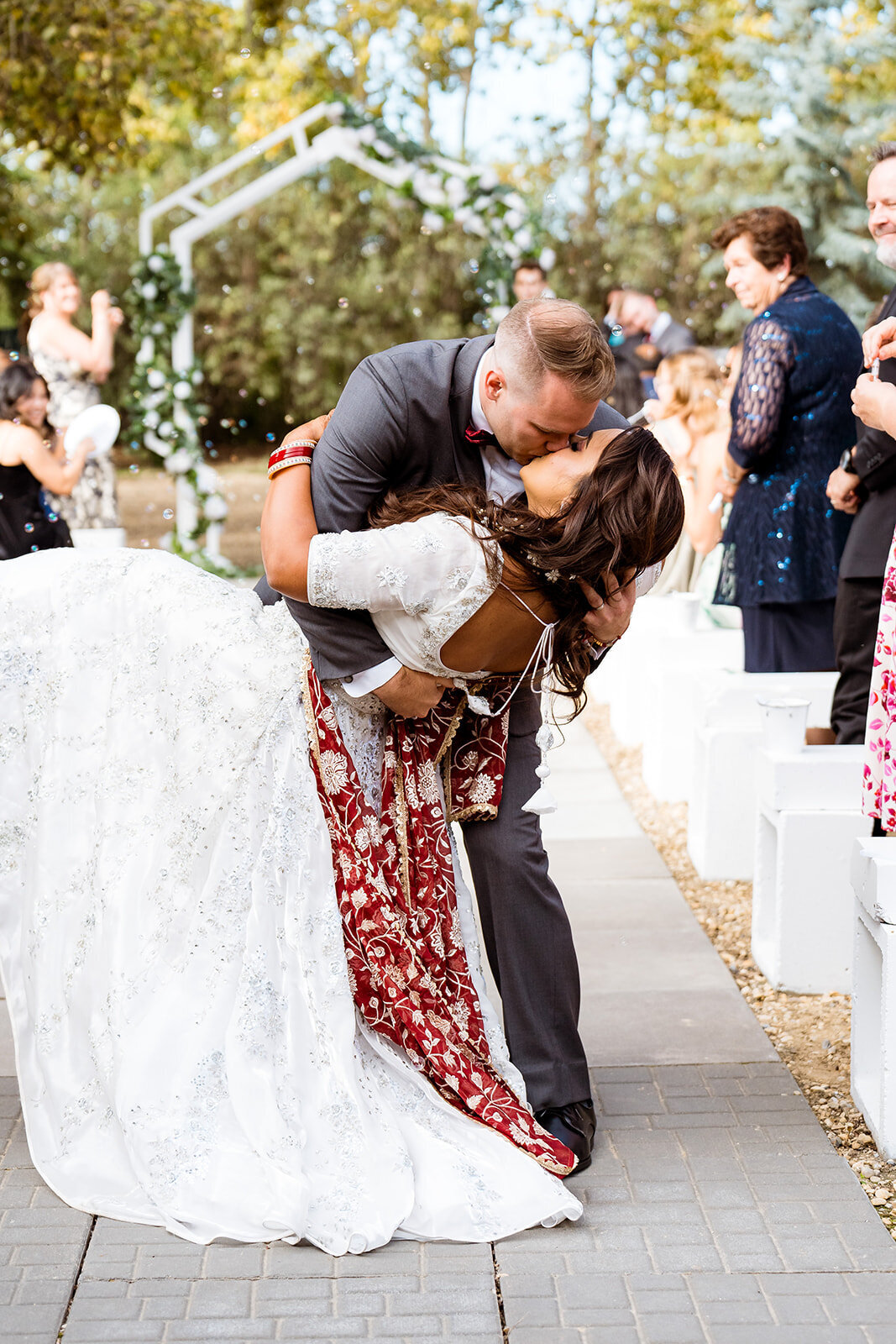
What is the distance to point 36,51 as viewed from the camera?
12.3 metres

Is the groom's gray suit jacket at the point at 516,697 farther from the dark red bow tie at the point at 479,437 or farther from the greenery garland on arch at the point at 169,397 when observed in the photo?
the greenery garland on arch at the point at 169,397

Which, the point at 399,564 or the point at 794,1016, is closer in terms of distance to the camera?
the point at 399,564

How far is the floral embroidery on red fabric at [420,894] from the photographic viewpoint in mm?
2812

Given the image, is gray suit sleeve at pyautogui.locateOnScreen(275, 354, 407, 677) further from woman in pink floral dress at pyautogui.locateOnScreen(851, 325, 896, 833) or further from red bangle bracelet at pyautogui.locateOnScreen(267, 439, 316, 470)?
woman in pink floral dress at pyautogui.locateOnScreen(851, 325, 896, 833)

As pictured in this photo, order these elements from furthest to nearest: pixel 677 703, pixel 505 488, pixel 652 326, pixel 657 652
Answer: pixel 652 326, pixel 657 652, pixel 677 703, pixel 505 488

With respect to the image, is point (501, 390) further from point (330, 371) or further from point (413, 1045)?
point (330, 371)

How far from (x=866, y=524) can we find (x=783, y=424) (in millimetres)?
1027

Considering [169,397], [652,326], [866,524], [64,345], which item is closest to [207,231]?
[169,397]

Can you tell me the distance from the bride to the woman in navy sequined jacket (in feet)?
7.31

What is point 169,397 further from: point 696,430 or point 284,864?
point 284,864

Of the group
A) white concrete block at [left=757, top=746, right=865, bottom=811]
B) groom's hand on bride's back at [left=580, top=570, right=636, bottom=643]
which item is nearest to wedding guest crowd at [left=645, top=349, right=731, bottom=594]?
white concrete block at [left=757, top=746, right=865, bottom=811]

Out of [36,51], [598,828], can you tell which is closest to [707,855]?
[598,828]

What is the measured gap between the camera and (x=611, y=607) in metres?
2.67

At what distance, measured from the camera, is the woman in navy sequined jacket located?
4.66m
